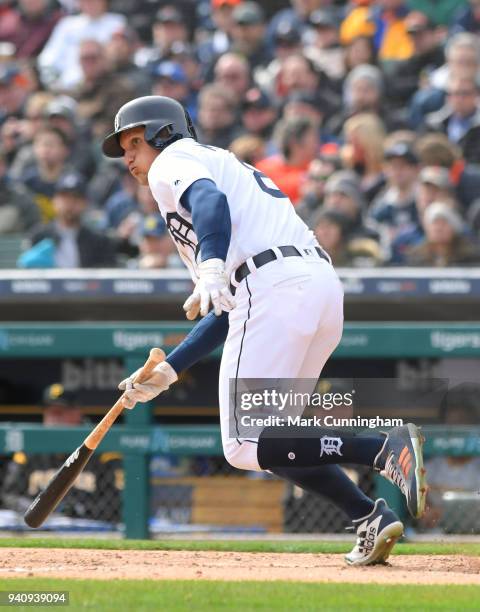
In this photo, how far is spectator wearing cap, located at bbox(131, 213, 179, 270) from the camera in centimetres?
888

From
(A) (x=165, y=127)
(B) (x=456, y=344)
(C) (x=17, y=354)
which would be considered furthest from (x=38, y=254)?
(A) (x=165, y=127)

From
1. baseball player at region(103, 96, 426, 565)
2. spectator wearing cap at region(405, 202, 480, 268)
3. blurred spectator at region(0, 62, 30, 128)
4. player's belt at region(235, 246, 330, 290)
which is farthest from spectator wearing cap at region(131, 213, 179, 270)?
player's belt at region(235, 246, 330, 290)

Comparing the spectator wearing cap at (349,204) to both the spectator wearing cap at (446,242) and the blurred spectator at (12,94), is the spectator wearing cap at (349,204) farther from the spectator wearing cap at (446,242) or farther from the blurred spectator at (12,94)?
the blurred spectator at (12,94)

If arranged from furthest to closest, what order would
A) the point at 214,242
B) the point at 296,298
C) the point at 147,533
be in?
the point at 147,533
the point at 296,298
the point at 214,242

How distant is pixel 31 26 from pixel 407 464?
889cm

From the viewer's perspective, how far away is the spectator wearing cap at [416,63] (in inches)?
396

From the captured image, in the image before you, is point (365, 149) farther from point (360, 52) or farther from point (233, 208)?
point (233, 208)

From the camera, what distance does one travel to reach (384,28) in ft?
35.0

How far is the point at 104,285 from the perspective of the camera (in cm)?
870

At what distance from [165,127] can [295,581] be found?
1.79 meters

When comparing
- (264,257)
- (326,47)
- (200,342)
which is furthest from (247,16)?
(264,257)

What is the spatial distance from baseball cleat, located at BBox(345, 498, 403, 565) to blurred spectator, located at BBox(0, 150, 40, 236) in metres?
5.27

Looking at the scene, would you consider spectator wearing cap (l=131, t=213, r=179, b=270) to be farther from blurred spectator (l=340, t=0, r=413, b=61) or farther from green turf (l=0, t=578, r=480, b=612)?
green turf (l=0, t=578, r=480, b=612)

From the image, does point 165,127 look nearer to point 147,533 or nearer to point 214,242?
point 214,242
